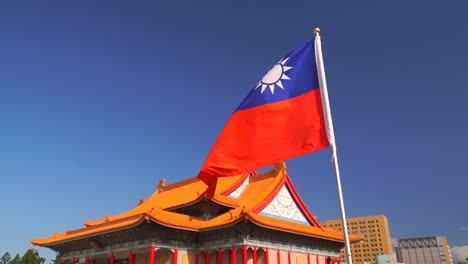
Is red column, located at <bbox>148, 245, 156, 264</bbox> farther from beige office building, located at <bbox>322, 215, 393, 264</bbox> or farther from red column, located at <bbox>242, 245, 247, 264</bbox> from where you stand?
beige office building, located at <bbox>322, 215, 393, 264</bbox>

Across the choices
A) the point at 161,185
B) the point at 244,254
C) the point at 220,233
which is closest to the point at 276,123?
the point at 244,254

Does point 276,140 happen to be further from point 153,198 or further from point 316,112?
point 153,198

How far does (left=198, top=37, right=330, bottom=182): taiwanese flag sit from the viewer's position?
11234mm

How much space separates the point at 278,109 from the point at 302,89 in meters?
0.90

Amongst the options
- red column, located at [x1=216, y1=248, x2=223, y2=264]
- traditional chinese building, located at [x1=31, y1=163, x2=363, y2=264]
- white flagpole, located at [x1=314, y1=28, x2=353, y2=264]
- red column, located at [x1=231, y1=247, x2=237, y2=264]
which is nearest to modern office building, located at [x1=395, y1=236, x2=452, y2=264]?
traditional chinese building, located at [x1=31, y1=163, x2=363, y2=264]

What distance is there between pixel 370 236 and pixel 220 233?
5312 inches

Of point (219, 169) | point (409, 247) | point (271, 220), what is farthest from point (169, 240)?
point (409, 247)

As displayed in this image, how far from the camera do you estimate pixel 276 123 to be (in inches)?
458

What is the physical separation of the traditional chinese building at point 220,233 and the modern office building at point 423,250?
326 feet

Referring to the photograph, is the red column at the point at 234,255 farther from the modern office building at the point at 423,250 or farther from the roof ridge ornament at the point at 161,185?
the modern office building at the point at 423,250

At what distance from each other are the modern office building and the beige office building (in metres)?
23.1

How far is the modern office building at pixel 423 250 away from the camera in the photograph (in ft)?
384

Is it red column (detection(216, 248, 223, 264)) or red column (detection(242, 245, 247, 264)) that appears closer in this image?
red column (detection(242, 245, 247, 264))

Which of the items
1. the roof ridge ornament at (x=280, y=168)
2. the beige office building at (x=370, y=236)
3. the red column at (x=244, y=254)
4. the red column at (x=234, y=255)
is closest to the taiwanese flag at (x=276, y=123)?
the red column at (x=244, y=254)
